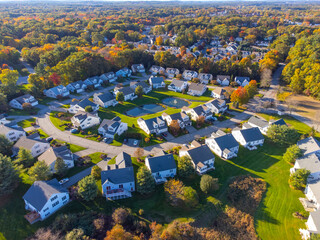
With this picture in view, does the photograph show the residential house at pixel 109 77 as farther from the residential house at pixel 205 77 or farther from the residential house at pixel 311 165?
the residential house at pixel 311 165

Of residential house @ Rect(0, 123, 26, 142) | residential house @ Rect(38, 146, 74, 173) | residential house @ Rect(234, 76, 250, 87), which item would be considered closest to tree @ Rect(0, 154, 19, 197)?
residential house @ Rect(38, 146, 74, 173)

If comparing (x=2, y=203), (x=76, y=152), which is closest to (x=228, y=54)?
(x=76, y=152)

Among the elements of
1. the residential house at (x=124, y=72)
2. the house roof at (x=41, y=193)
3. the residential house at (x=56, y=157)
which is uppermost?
the house roof at (x=41, y=193)

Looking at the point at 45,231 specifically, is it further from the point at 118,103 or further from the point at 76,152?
the point at 118,103

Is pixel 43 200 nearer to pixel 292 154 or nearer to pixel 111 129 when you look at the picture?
pixel 111 129

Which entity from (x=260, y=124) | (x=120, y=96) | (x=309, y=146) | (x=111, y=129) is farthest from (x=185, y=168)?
(x=120, y=96)

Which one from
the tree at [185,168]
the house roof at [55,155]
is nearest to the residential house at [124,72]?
the house roof at [55,155]
